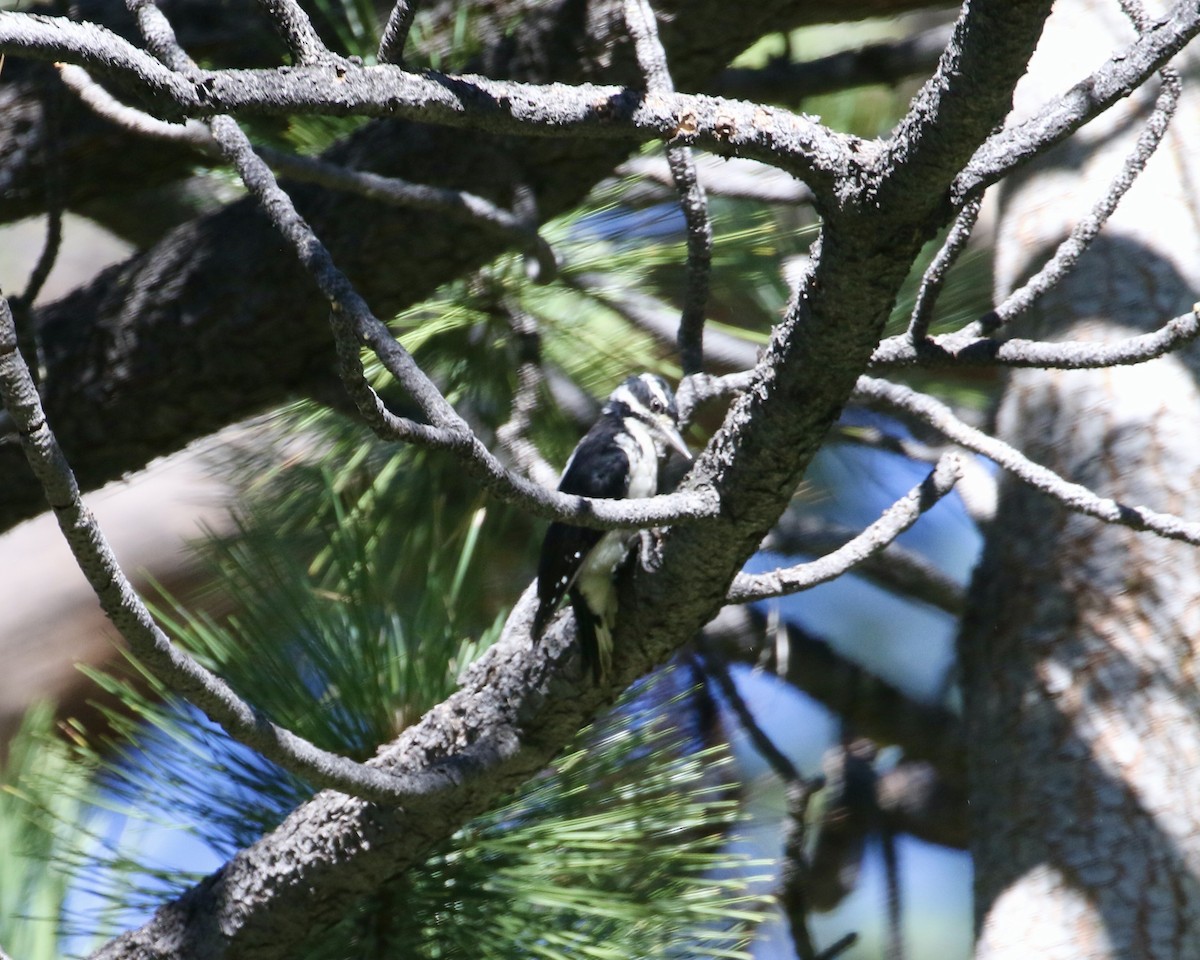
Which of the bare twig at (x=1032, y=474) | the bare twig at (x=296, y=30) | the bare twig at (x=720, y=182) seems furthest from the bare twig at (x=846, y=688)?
the bare twig at (x=296, y=30)

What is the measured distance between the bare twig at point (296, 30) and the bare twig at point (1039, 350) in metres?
0.60

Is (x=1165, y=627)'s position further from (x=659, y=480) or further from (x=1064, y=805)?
(x=659, y=480)

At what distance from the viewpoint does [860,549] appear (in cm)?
109

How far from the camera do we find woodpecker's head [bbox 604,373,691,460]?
5.43 ft

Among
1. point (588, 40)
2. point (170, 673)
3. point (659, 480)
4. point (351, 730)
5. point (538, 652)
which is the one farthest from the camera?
point (659, 480)

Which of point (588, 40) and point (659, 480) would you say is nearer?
point (588, 40)

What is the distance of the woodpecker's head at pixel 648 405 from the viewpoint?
65.2 inches

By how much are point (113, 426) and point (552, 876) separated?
0.91 metres

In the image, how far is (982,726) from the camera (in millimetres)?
1670

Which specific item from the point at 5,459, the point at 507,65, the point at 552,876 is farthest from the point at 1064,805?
the point at 5,459

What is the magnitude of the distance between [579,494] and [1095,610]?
2.38 ft

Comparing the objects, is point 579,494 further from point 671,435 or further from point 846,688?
point 846,688

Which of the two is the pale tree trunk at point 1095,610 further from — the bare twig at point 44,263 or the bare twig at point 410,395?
the bare twig at point 44,263

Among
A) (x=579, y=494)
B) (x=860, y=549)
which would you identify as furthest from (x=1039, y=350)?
(x=579, y=494)
